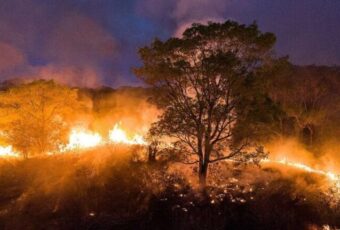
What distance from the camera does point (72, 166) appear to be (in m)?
19.8

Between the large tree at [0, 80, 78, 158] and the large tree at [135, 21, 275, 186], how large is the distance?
8.46 meters

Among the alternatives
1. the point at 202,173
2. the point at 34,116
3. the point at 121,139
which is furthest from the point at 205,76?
the point at 34,116

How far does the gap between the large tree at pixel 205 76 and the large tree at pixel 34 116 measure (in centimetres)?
846

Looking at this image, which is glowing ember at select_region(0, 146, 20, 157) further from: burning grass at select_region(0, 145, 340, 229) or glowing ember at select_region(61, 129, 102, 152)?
glowing ember at select_region(61, 129, 102, 152)

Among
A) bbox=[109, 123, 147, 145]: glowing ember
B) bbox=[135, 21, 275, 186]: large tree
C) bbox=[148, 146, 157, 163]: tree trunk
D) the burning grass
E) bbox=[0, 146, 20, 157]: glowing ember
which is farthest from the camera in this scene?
bbox=[0, 146, 20, 157]: glowing ember

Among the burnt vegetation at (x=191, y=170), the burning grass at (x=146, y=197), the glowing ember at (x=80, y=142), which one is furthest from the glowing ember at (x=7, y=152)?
the glowing ember at (x=80, y=142)

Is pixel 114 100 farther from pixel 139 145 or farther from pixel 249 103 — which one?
pixel 249 103

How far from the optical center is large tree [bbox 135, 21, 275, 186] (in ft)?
59.1

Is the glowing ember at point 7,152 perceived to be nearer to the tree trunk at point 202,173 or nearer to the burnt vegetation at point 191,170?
the burnt vegetation at point 191,170

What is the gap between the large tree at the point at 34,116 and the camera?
976 inches

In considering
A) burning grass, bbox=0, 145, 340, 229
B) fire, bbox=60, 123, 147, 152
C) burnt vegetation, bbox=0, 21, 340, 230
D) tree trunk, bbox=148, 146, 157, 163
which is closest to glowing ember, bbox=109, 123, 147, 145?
fire, bbox=60, 123, 147, 152

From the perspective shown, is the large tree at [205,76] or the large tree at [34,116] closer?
the large tree at [205,76]

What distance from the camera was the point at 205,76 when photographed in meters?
18.9

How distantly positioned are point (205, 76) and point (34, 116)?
11324mm
